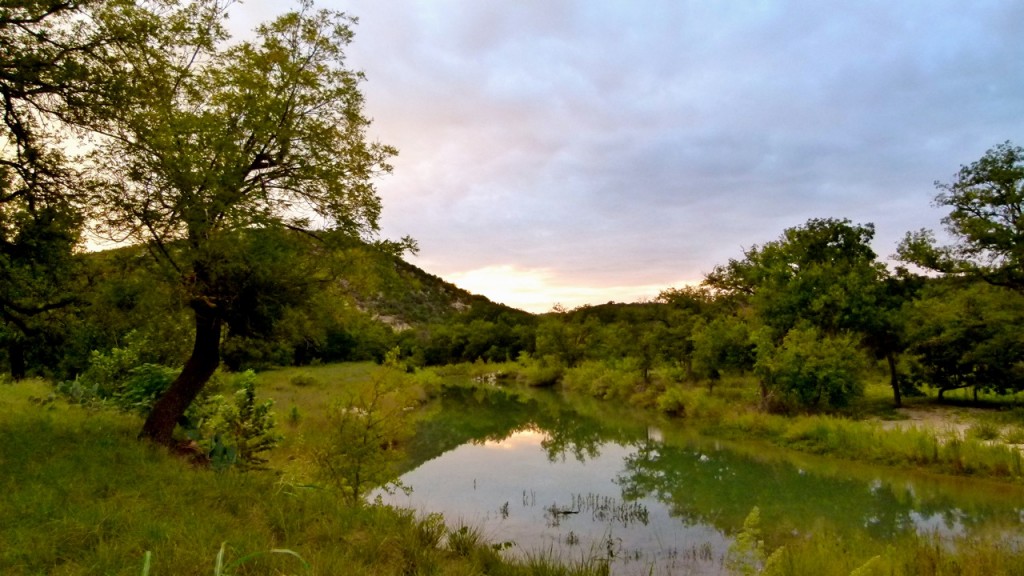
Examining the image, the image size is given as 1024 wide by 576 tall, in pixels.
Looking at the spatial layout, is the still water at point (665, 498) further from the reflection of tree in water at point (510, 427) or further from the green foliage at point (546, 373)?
the green foliage at point (546, 373)

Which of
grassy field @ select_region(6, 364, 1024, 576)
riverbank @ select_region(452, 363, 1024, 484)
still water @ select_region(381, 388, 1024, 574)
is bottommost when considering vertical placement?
still water @ select_region(381, 388, 1024, 574)

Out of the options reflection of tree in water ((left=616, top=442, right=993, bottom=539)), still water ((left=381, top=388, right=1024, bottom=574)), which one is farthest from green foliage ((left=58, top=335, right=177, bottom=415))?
reflection of tree in water ((left=616, top=442, right=993, bottom=539))

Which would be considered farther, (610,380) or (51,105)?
(610,380)

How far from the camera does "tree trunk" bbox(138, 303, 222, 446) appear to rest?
10.2 metres

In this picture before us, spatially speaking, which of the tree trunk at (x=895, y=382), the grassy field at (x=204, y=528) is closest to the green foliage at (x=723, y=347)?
the tree trunk at (x=895, y=382)

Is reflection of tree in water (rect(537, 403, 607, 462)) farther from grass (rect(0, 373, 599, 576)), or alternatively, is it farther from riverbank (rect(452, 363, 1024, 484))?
grass (rect(0, 373, 599, 576))

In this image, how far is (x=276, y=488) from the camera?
8.48 m

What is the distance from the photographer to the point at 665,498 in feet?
48.3

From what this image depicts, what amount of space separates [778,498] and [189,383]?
563 inches

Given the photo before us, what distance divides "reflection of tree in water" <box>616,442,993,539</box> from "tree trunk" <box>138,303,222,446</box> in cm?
1111

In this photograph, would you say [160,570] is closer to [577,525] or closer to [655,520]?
[577,525]

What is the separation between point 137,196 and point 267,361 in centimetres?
4406

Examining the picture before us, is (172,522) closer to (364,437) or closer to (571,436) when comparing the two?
(364,437)

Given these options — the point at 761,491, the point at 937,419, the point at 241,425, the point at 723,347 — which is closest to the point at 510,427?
the point at 723,347
